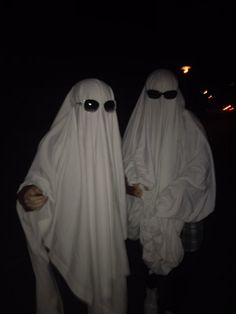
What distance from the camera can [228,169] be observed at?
7.13 metres

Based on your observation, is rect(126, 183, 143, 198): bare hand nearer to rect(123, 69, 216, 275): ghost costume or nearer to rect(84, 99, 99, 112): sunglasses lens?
rect(123, 69, 216, 275): ghost costume

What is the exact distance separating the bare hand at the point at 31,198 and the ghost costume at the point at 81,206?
4cm

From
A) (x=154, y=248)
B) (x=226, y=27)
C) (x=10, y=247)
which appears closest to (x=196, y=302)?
(x=154, y=248)

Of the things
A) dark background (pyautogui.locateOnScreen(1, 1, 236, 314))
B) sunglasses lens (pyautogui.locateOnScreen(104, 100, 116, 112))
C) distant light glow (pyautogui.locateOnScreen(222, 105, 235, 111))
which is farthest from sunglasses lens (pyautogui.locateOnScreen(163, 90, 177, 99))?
distant light glow (pyautogui.locateOnScreen(222, 105, 235, 111))

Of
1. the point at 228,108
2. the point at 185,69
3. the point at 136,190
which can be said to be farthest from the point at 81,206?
the point at 228,108

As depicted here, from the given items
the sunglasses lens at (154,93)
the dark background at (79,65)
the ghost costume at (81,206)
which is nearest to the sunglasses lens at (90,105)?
the ghost costume at (81,206)

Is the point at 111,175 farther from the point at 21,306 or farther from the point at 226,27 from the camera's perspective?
the point at 226,27

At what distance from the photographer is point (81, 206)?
1.55 metres

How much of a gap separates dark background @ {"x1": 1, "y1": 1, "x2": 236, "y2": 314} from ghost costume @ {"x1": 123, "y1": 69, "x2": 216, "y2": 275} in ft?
3.31

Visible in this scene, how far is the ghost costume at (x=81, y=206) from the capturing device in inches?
60.7

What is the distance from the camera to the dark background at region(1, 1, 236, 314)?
2365 millimetres

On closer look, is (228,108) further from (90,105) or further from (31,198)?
(31,198)

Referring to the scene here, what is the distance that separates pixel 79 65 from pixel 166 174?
1658mm

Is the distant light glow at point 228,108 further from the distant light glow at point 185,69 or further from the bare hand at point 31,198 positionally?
the bare hand at point 31,198
